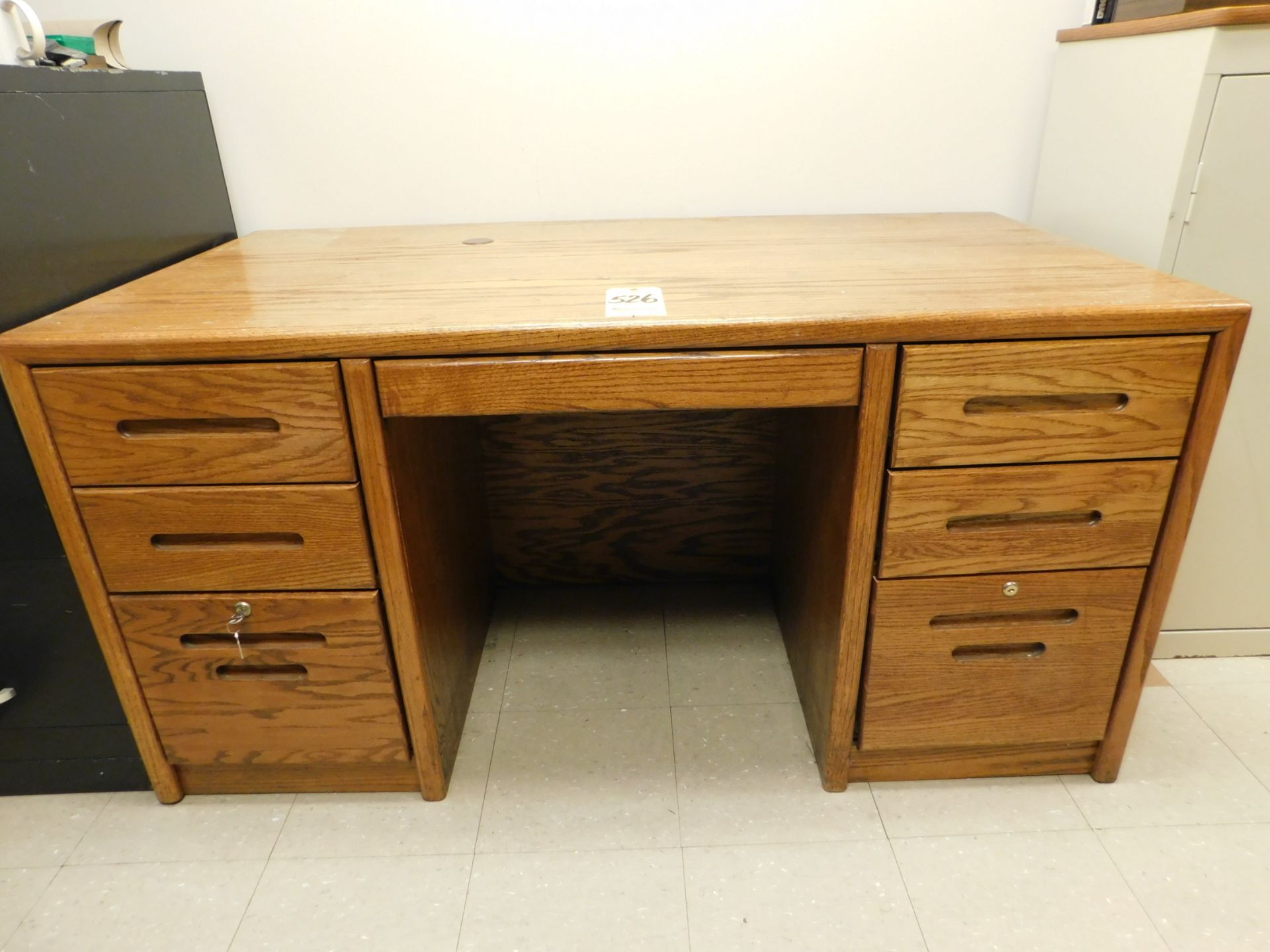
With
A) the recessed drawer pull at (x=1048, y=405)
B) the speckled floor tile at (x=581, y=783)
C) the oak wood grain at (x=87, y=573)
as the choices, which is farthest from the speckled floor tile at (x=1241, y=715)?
the oak wood grain at (x=87, y=573)

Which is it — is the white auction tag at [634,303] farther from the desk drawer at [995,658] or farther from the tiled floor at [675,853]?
the tiled floor at [675,853]

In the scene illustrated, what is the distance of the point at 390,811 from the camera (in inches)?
44.8

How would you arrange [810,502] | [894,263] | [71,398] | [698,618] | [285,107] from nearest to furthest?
[71,398], [894,263], [810,502], [285,107], [698,618]

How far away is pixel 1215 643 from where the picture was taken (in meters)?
1.39

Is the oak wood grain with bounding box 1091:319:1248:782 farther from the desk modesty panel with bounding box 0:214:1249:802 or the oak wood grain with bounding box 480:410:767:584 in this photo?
the oak wood grain with bounding box 480:410:767:584

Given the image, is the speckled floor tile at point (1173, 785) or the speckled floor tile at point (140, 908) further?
the speckled floor tile at point (1173, 785)

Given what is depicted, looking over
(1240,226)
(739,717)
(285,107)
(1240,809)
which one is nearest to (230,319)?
(285,107)

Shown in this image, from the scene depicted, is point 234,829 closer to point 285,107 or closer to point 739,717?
point 739,717

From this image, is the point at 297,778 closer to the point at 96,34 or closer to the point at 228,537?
the point at 228,537

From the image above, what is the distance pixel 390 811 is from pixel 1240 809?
1183mm

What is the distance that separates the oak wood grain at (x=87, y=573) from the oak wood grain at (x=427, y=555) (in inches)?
13.4

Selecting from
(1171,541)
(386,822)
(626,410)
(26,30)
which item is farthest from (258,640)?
(1171,541)

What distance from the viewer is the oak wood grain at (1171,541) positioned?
89 cm

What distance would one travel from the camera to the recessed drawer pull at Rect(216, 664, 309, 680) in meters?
1.06
